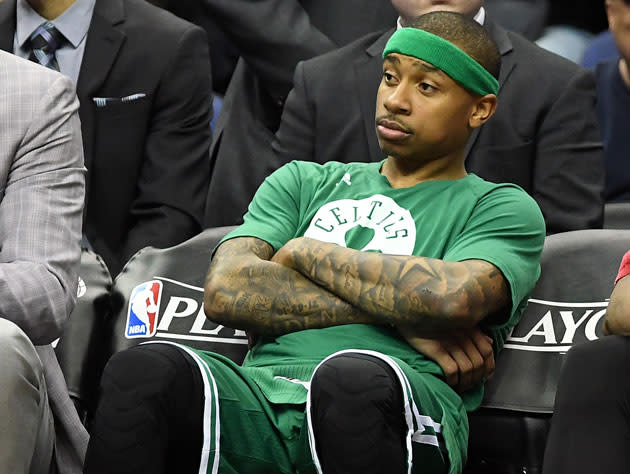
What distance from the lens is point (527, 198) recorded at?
311cm

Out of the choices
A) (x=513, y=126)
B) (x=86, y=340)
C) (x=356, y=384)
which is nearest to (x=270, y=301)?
(x=356, y=384)

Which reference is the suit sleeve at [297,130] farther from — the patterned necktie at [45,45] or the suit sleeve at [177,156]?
the patterned necktie at [45,45]

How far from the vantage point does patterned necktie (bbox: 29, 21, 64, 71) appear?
3.87m

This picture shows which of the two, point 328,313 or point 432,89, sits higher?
point 432,89

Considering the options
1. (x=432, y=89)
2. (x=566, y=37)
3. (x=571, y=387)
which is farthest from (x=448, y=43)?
(x=566, y=37)

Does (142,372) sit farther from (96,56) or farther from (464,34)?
(96,56)

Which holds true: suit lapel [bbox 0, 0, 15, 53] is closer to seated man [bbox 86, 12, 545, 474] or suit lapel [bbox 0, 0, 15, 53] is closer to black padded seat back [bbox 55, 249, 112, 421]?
black padded seat back [bbox 55, 249, 112, 421]

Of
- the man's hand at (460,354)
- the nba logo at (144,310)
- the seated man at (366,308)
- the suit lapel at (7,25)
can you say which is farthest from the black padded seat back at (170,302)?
the suit lapel at (7,25)

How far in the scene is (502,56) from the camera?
3730 mm

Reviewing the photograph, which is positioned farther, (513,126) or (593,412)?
(513,126)

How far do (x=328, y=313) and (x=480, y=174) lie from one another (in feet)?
2.75

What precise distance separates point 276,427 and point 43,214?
0.62 m

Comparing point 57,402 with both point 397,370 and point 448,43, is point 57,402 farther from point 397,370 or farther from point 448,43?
point 448,43

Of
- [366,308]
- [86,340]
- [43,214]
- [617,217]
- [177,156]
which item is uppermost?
[43,214]
